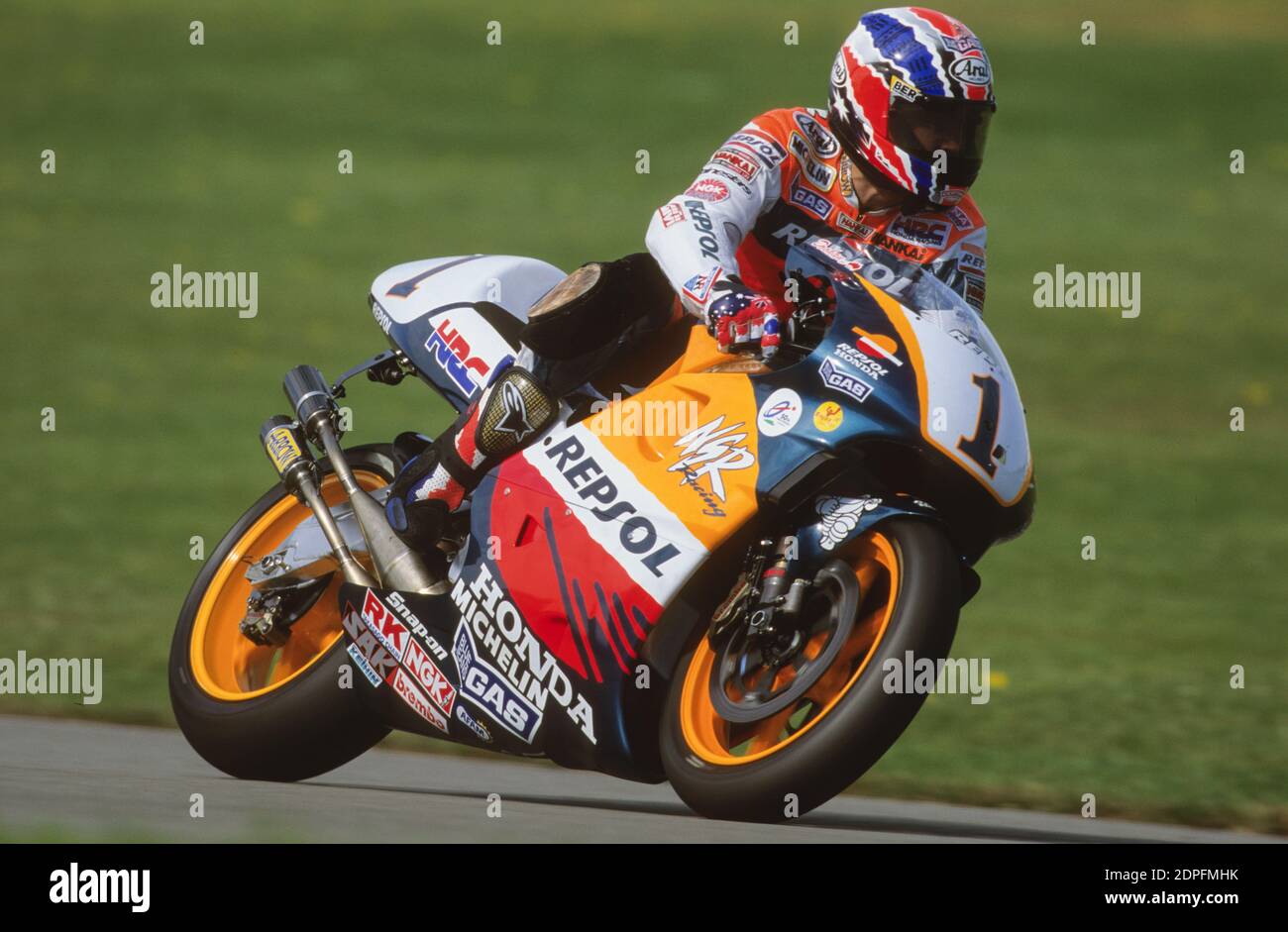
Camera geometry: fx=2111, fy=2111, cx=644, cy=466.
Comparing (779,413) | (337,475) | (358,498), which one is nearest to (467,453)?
(358,498)

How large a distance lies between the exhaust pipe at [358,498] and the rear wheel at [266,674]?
0.12 m

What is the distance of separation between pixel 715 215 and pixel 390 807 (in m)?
1.68

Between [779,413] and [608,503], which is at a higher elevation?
[779,413]

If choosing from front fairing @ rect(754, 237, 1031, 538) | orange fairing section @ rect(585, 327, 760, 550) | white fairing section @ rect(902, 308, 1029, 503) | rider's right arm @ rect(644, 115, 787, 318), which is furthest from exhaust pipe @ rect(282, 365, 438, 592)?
white fairing section @ rect(902, 308, 1029, 503)

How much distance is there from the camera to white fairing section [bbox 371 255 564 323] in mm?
5969

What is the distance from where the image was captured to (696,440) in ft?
16.0

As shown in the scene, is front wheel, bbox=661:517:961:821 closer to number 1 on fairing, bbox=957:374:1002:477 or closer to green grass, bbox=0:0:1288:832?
number 1 on fairing, bbox=957:374:1002:477

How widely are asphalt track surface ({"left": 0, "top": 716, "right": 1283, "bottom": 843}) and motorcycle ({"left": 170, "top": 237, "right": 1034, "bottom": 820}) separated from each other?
0.24 m

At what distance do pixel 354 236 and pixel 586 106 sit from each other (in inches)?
316

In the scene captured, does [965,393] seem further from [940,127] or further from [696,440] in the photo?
[940,127]

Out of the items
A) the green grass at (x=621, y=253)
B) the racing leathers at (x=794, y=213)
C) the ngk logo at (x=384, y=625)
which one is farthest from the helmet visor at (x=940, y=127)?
the green grass at (x=621, y=253)

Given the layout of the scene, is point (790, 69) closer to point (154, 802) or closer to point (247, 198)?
point (247, 198)

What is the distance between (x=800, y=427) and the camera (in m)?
4.71

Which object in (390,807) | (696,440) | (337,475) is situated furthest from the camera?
(337,475)
